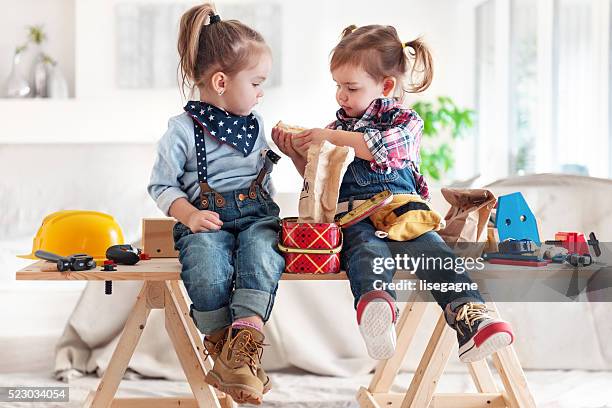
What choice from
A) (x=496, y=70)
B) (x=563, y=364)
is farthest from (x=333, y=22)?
(x=563, y=364)

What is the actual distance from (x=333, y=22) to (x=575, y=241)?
407 centimetres

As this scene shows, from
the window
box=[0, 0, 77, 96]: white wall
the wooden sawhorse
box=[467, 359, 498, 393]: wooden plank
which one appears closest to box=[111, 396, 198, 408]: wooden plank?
the wooden sawhorse

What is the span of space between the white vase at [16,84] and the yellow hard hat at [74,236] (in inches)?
145

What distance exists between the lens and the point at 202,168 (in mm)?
1844

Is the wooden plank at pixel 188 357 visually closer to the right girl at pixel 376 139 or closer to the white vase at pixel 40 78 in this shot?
the right girl at pixel 376 139

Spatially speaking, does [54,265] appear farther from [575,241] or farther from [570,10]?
[570,10]

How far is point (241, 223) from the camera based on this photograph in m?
1.83

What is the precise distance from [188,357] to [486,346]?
2.06 ft

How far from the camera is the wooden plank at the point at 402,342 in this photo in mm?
2115

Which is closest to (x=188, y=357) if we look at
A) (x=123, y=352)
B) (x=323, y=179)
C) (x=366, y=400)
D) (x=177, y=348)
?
(x=177, y=348)

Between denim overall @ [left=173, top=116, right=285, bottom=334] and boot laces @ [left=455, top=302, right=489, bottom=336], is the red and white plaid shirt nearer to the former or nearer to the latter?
denim overall @ [left=173, top=116, right=285, bottom=334]

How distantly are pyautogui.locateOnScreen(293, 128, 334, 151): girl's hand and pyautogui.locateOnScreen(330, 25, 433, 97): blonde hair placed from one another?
0.15m

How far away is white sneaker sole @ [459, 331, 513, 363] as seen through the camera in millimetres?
1548

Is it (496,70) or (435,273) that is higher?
(496,70)
